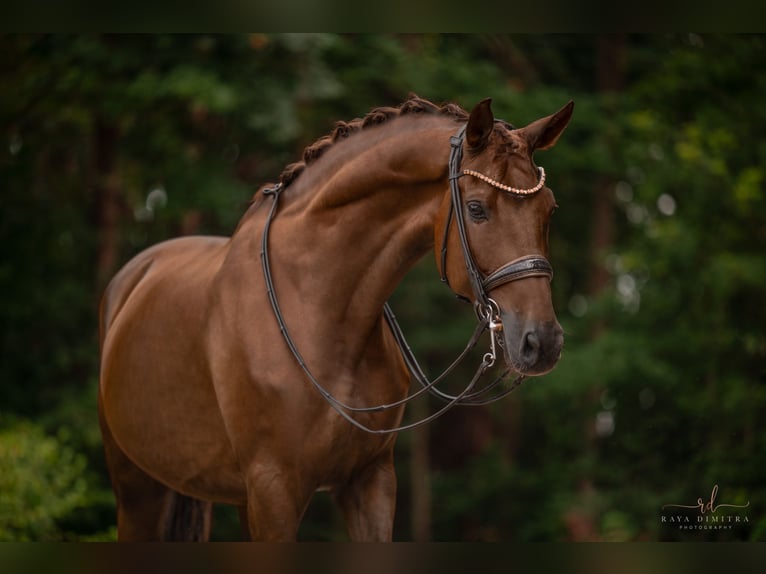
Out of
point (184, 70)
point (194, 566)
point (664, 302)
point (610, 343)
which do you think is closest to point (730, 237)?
point (664, 302)

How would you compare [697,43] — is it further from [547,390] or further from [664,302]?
[547,390]

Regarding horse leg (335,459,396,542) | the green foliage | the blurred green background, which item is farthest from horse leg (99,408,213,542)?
the blurred green background

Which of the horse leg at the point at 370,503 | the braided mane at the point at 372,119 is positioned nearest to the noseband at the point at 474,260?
the braided mane at the point at 372,119

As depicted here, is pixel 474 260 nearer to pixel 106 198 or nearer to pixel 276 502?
pixel 276 502

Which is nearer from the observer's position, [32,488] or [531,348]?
[531,348]

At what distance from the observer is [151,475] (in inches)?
174

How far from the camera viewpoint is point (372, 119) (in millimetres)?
3646

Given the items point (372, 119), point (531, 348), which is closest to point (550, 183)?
point (372, 119)

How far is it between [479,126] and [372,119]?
56cm

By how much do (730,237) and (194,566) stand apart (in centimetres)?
834

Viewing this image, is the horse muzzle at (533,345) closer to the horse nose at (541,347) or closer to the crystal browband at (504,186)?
the horse nose at (541,347)

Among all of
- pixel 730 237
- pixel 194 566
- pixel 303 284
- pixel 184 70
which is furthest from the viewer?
pixel 730 237

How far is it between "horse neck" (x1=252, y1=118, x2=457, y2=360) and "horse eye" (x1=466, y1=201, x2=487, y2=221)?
0.20 m

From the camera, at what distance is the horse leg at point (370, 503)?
3721 mm
